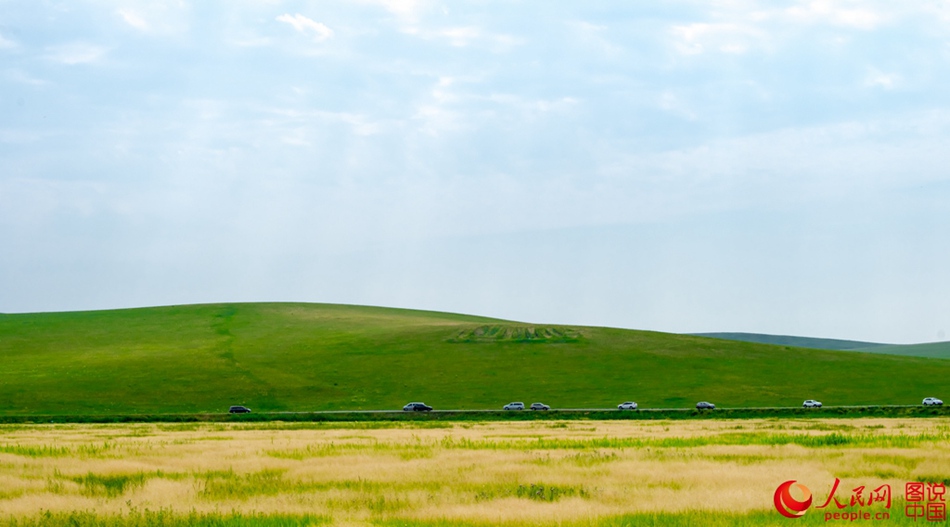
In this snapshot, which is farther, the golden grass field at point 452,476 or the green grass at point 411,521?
the golden grass field at point 452,476

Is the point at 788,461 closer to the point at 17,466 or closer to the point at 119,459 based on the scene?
the point at 119,459

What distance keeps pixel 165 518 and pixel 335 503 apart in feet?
13.1

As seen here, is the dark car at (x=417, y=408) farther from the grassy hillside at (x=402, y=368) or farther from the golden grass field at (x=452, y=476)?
the golden grass field at (x=452, y=476)

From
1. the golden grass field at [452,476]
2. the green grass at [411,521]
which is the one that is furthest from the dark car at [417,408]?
the green grass at [411,521]

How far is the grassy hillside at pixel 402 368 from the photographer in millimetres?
88688

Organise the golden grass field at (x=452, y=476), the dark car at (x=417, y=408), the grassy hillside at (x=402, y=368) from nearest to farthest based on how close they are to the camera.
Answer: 1. the golden grass field at (x=452, y=476)
2. the dark car at (x=417, y=408)
3. the grassy hillside at (x=402, y=368)

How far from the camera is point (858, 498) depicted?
20.5 meters

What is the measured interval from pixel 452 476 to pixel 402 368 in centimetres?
7977

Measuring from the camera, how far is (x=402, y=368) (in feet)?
345

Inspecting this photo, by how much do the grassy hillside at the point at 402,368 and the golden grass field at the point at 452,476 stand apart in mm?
48620

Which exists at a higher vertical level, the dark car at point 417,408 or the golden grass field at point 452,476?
the golden grass field at point 452,476

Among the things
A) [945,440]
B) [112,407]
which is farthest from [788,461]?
[112,407]

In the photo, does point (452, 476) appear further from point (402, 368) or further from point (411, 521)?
point (402, 368)

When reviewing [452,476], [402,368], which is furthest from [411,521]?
[402,368]
